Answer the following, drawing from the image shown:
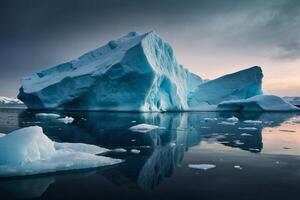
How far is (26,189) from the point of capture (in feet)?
12.3

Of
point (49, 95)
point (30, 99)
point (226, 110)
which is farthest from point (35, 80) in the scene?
point (226, 110)

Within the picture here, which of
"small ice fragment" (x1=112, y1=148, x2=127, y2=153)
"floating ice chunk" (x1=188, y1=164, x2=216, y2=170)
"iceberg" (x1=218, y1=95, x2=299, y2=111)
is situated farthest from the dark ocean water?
"iceberg" (x1=218, y1=95, x2=299, y2=111)

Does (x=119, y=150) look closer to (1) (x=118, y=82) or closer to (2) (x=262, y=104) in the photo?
(1) (x=118, y=82)

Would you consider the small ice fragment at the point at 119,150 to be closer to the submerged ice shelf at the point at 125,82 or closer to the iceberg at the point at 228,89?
the submerged ice shelf at the point at 125,82

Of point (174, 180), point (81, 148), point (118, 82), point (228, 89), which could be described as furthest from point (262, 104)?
point (174, 180)

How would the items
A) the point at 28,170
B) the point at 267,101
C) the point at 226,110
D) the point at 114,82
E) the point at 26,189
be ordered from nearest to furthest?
Result: the point at 26,189, the point at 28,170, the point at 114,82, the point at 267,101, the point at 226,110

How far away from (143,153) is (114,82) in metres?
18.7

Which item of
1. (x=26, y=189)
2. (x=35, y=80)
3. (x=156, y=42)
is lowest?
(x=26, y=189)

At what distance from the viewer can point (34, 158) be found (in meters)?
4.70

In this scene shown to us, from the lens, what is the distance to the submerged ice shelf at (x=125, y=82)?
24422 millimetres

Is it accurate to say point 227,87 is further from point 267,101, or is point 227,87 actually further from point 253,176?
point 253,176

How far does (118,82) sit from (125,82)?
61cm

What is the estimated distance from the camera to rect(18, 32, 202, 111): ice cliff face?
2434 centimetres

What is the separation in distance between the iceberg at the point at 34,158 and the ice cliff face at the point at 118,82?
19.1 m
